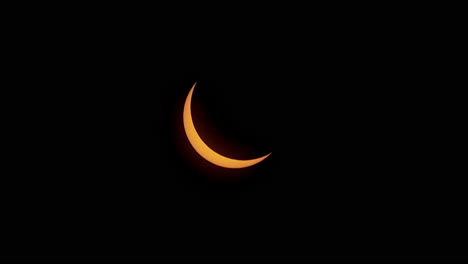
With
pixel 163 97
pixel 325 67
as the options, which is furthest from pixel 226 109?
pixel 325 67

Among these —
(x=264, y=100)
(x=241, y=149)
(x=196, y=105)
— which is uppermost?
(x=264, y=100)

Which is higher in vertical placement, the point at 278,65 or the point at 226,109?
the point at 278,65

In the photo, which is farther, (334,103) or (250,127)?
(334,103)

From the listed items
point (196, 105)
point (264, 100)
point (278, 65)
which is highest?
point (278, 65)

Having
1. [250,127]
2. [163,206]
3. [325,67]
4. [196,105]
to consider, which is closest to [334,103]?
[325,67]

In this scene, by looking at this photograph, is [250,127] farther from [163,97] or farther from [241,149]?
[163,97]

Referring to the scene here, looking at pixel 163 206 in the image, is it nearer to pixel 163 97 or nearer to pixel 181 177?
pixel 181 177
